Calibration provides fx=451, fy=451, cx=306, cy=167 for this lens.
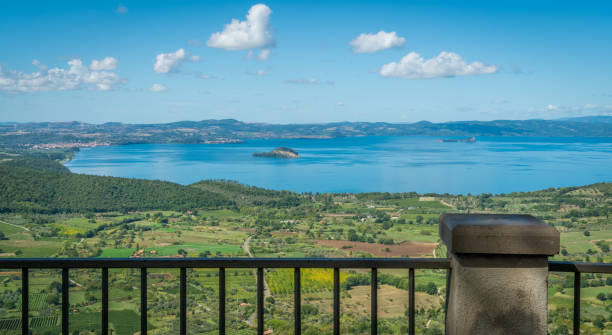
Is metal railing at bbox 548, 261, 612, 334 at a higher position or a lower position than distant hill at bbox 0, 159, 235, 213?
higher

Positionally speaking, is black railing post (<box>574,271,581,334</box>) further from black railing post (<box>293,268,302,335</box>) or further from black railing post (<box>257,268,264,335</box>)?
black railing post (<box>257,268,264,335</box>)

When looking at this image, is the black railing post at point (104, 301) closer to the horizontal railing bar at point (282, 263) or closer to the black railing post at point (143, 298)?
the horizontal railing bar at point (282, 263)

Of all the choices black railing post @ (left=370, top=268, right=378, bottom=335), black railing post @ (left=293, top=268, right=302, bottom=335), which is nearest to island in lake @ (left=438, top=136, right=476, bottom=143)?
black railing post @ (left=370, top=268, right=378, bottom=335)

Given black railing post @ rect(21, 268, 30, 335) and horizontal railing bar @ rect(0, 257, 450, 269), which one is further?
black railing post @ rect(21, 268, 30, 335)

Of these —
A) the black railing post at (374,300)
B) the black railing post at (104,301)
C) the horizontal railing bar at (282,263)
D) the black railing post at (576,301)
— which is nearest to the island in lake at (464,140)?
the black railing post at (576,301)

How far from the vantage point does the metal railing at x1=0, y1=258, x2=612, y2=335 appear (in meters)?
2.03

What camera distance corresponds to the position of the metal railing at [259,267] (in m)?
2.03

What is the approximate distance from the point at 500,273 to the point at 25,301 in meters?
2.19

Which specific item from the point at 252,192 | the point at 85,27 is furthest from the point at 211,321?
the point at 85,27

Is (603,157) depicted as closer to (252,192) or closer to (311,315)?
(252,192)

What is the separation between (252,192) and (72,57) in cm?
5943

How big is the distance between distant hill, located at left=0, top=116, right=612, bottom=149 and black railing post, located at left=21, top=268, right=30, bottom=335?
58.3 meters

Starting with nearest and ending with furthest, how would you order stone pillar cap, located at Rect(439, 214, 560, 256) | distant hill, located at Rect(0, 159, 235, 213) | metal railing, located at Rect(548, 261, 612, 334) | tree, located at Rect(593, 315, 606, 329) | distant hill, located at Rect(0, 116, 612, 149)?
stone pillar cap, located at Rect(439, 214, 560, 256) < metal railing, located at Rect(548, 261, 612, 334) < tree, located at Rect(593, 315, 606, 329) < distant hill, located at Rect(0, 159, 235, 213) < distant hill, located at Rect(0, 116, 612, 149)

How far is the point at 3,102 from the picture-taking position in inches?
2653
